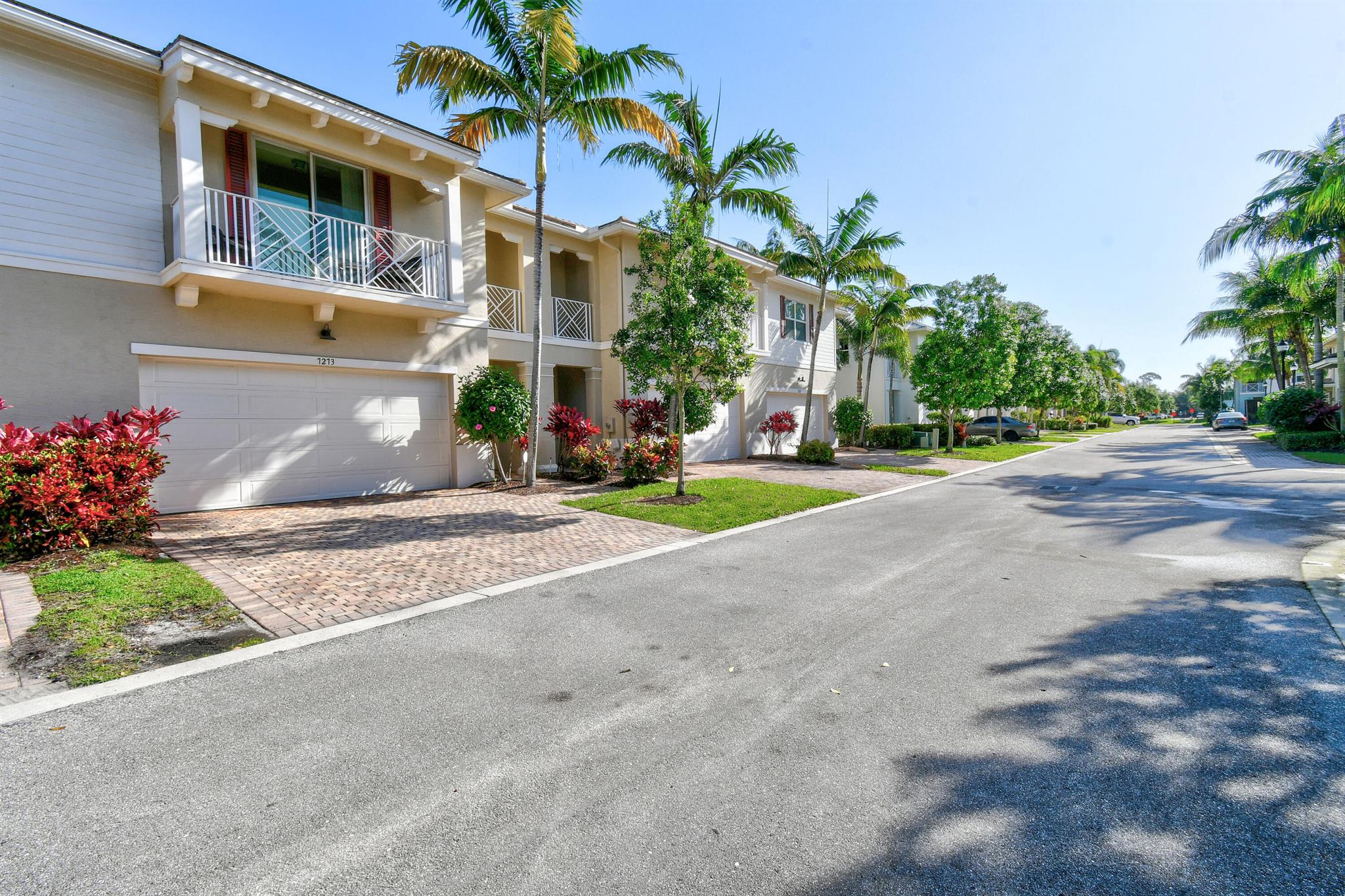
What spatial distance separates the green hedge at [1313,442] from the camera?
2070 cm

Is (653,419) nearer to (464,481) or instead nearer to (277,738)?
(464,481)

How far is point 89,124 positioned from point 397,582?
30.3 feet

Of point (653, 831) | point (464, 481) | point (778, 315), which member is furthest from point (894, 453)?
point (653, 831)

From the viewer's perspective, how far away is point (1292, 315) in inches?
1131

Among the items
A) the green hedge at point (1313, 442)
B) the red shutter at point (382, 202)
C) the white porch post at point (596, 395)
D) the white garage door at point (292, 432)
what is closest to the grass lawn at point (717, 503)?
the white garage door at point (292, 432)

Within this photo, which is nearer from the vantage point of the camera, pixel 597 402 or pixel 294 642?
pixel 294 642

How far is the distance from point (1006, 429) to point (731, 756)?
3603 cm

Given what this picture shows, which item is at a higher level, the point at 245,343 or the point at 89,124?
the point at 89,124

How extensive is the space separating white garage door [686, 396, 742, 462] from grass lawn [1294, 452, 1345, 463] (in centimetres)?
1679

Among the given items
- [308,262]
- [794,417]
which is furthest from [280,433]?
[794,417]

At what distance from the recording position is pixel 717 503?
11.2 meters

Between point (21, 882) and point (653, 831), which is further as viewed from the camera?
point (653, 831)

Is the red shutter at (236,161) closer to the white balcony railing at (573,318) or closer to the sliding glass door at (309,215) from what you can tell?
the sliding glass door at (309,215)

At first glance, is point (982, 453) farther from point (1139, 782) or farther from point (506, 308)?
point (1139, 782)
